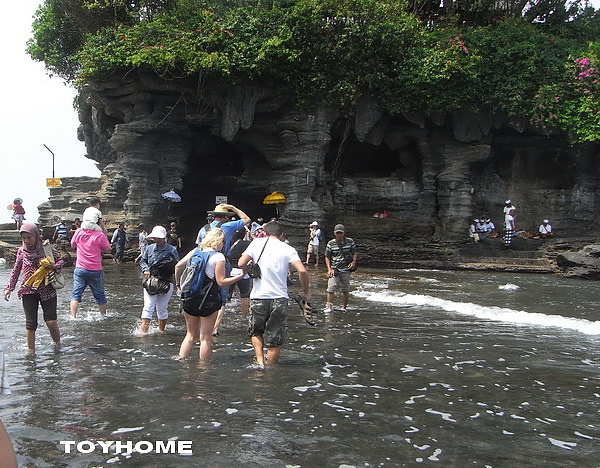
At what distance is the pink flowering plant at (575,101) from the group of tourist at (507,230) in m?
3.93

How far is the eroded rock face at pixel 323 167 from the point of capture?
2339cm

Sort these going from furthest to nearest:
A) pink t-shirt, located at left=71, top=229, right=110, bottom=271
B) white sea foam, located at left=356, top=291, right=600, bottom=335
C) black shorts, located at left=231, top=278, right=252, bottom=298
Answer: white sea foam, located at left=356, top=291, right=600, bottom=335
black shorts, located at left=231, top=278, right=252, bottom=298
pink t-shirt, located at left=71, top=229, right=110, bottom=271

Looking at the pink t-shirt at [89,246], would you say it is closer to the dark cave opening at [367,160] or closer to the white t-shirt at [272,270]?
the white t-shirt at [272,270]

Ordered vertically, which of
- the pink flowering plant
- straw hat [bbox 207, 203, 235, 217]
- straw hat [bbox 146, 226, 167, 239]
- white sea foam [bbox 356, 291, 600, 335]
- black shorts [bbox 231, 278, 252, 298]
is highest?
the pink flowering plant

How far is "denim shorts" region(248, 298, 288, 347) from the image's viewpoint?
265 inches

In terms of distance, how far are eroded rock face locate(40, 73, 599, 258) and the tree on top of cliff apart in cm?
98

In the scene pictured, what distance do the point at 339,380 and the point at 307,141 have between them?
1815cm

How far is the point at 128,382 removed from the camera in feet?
19.7

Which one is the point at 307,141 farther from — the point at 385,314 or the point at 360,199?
the point at 385,314

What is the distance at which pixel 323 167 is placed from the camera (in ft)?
81.4

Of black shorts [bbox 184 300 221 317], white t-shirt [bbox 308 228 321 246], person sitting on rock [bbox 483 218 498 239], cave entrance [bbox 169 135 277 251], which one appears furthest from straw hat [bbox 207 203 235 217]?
person sitting on rock [bbox 483 218 498 239]

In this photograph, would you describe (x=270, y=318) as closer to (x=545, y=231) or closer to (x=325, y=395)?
(x=325, y=395)

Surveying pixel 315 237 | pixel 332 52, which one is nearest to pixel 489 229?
pixel 315 237

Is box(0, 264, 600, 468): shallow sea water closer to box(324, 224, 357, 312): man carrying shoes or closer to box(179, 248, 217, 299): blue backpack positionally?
box(179, 248, 217, 299): blue backpack
